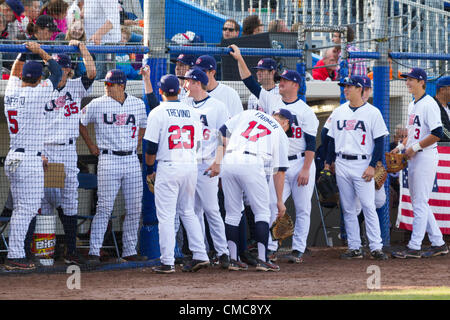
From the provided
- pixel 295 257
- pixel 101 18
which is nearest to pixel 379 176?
pixel 295 257

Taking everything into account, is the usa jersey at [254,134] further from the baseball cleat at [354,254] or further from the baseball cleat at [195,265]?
the baseball cleat at [354,254]

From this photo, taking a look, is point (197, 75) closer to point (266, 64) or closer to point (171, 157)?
point (171, 157)

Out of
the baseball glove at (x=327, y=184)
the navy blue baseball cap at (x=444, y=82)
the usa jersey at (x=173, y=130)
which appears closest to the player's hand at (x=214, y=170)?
the usa jersey at (x=173, y=130)

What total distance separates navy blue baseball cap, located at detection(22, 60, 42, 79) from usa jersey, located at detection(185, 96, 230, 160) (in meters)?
1.52

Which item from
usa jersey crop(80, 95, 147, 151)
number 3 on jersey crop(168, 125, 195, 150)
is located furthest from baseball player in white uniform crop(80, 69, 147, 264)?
number 3 on jersey crop(168, 125, 195, 150)

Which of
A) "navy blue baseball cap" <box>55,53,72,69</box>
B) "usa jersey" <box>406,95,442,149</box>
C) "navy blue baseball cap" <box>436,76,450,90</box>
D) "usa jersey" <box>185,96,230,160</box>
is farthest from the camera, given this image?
"navy blue baseball cap" <box>436,76,450,90</box>

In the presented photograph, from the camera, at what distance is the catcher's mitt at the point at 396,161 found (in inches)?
344

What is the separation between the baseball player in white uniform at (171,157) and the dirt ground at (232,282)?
0.34 meters

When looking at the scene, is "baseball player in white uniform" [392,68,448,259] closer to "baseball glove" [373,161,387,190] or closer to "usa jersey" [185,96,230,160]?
"baseball glove" [373,161,387,190]

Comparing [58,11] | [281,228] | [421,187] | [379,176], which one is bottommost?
[281,228]

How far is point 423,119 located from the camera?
8664 mm

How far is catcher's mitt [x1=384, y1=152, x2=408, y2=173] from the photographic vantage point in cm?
873

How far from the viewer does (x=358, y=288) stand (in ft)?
20.6

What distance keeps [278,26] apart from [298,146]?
5.96 ft
